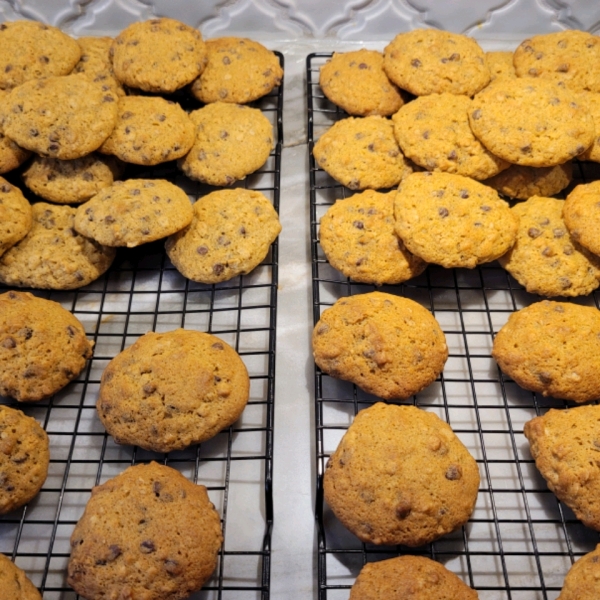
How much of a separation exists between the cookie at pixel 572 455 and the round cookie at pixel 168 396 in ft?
2.92

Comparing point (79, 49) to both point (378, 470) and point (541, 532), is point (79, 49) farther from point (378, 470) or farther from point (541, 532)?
point (541, 532)

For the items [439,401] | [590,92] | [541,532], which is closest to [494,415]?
[439,401]

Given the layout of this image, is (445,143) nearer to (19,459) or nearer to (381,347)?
(381,347)

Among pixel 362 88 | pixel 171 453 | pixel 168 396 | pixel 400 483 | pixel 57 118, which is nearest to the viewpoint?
pixel 400 483

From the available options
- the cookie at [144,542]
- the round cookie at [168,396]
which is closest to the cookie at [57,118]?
the round cookie at [168,396]

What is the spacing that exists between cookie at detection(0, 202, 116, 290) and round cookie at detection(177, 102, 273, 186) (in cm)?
46

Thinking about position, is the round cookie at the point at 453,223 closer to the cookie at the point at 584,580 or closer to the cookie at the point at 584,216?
the cookie at the point at 584,216

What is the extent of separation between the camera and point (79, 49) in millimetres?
2420

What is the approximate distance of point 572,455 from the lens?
173 centimetres

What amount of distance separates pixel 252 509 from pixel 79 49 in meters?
1.86

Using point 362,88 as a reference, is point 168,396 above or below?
below

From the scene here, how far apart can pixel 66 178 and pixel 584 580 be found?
2.02 meters

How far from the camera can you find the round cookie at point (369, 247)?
6.89 ft

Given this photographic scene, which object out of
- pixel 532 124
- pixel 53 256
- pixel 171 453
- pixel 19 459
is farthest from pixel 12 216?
pixel 532 124
